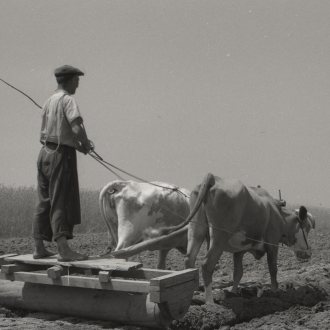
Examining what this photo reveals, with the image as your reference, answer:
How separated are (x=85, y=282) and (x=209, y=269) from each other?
2.51 m

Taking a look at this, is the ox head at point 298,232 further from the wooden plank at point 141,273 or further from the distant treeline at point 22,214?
the distant treeline at point 22,214

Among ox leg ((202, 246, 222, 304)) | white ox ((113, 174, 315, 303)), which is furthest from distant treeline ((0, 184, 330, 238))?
ox leg ((202, 246, 222, 304))

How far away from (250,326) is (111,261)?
6.13 feet

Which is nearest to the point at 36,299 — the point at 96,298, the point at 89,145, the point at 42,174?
the point at 96,298

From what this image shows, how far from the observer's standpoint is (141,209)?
9.67 metres

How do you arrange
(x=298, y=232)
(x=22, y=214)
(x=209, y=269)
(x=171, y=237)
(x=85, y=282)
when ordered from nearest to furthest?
(x=85, y=282) < (x=209, y=269) < (x=171, y=237) < (x=298, y=232) < (x=22, y=214)

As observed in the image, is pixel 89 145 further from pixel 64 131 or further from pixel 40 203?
pixel 40 203

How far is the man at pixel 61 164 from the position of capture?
20.9ft

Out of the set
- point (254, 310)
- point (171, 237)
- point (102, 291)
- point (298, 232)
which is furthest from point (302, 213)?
point (102, 291)

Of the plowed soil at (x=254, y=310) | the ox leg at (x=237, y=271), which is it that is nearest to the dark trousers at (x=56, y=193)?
the plowed soil at (x=254, y=310)

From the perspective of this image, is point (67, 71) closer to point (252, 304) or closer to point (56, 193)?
point (56, 193)

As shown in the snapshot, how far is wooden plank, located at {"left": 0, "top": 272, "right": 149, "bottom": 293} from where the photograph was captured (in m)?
5.80

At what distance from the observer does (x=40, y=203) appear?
664 cm

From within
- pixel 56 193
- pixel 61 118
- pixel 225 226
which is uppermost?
pixel 61 118
